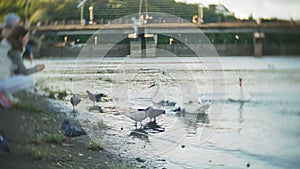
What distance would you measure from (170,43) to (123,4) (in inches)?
14.7

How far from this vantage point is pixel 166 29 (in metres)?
2.62

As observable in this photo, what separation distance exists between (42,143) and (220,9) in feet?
4.70

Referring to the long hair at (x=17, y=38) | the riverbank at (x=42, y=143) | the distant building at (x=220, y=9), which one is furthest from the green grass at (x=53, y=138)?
the distant building at (x=220, y=9)

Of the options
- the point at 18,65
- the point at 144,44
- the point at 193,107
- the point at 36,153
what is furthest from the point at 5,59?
the point at 193,107

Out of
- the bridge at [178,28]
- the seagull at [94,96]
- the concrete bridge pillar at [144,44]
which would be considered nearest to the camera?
the bridge at [178,28]

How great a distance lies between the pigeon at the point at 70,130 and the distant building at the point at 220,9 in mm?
1094

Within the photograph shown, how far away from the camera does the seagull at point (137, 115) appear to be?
2715 millimetres

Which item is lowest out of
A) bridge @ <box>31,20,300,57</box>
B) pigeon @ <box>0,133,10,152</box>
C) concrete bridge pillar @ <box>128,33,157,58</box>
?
pigeon @ <box>0,133,10,152</box>

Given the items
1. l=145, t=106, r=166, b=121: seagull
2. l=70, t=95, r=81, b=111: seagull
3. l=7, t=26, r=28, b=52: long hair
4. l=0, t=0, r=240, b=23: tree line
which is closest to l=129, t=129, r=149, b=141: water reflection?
l=145, t=106, r=166, b=121: seagull

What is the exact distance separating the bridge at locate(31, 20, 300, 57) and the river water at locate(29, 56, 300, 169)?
Result: 111 mm

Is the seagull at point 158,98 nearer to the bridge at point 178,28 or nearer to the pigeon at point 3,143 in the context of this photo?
the bridge at point 178,28

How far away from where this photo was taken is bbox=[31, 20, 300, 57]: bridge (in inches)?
95.4

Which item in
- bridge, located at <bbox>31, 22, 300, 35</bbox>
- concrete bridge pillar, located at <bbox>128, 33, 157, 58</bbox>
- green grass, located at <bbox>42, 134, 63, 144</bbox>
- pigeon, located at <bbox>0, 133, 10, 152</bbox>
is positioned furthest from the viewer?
pigeon, located at <bbox>0, 133, 10, 152</bbox>

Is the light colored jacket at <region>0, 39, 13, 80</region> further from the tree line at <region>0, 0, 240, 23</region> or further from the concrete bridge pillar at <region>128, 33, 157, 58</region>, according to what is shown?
the concrete bridge pillar at <region>128, 33, 157, 58</region>
